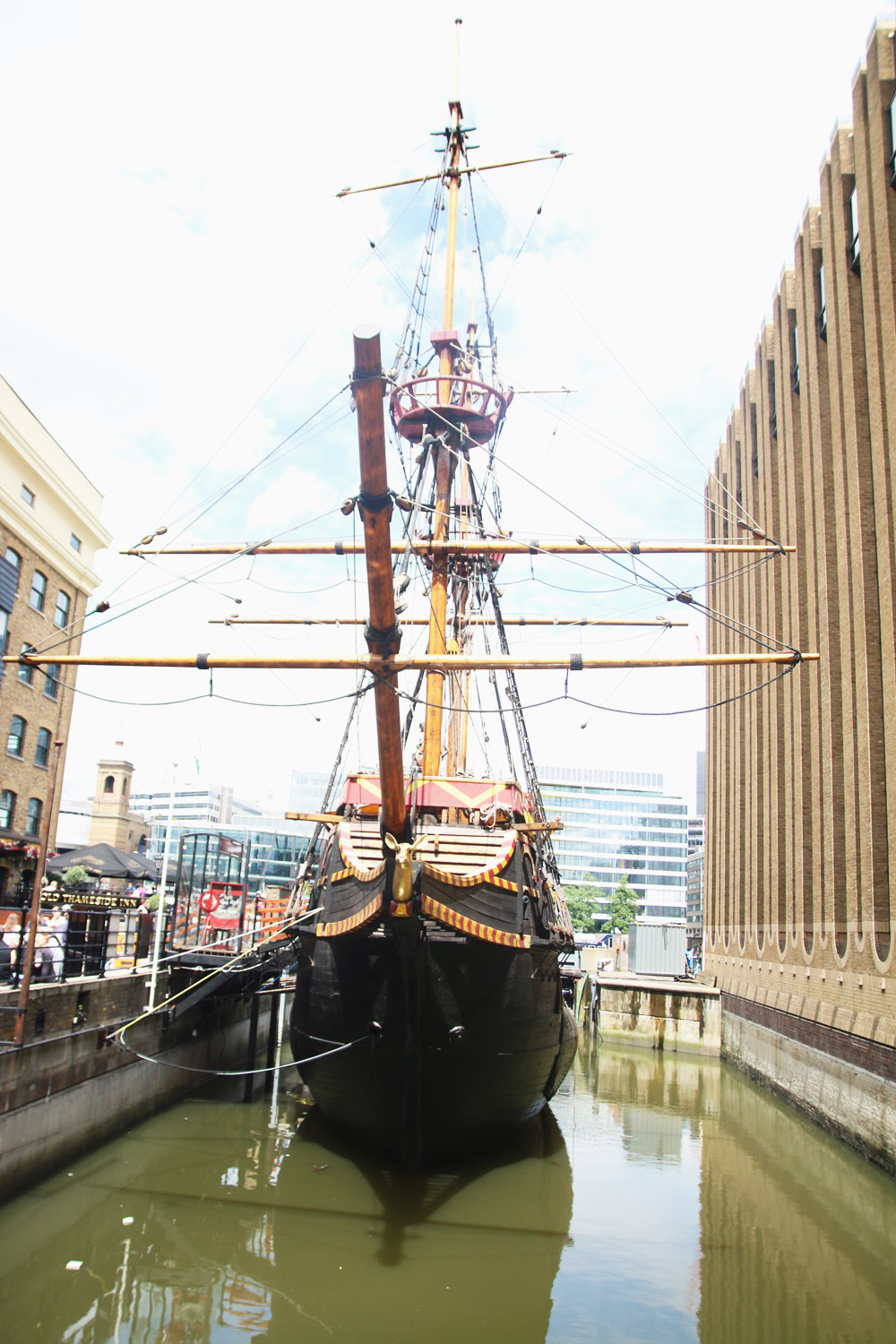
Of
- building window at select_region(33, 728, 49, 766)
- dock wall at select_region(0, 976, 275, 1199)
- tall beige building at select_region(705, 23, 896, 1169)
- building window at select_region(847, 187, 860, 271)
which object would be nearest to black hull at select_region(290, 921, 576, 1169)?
dock wall at select_region(0, 976, 275, 1199)

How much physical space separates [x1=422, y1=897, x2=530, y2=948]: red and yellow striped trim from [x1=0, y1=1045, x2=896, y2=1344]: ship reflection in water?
10.5 ft

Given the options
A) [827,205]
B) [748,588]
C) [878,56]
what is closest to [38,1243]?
[878,56]

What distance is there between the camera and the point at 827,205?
21.4 m

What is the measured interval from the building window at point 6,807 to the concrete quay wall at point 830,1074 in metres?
18.7

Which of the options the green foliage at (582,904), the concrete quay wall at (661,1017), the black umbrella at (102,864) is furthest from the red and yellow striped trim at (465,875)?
the green foliage at (582,904)

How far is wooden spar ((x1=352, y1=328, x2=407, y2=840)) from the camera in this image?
8102 millimetres

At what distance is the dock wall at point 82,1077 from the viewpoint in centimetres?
1038

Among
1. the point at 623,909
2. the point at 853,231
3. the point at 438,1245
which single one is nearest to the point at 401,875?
the point at 438,1245

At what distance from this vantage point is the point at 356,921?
1130cm

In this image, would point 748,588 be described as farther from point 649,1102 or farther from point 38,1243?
point 38,1243

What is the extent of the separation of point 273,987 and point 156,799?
118 meters

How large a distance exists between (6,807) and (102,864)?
3535 mm

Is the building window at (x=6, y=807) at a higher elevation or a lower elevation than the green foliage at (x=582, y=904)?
higher

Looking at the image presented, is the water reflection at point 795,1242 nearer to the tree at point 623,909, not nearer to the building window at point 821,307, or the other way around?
the building window at point 821,307
